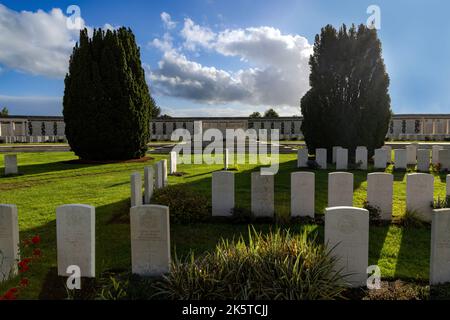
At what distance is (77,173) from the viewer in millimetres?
15242

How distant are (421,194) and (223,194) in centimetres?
439

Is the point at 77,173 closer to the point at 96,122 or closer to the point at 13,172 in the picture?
the point at 13,172

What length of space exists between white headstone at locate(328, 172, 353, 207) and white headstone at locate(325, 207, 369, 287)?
2.99m

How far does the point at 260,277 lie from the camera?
3863mm

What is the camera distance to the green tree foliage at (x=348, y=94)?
56.6 feet

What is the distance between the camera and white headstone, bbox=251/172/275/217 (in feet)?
24.8

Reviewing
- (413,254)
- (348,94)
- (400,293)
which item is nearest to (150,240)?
(400,293)

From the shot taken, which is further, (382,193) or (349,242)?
(382,193)

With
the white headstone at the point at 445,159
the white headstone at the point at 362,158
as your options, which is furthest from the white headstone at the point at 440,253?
the white headstone at the point at 445,159

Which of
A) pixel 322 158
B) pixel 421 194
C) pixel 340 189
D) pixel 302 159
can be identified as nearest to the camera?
pixel 421 194

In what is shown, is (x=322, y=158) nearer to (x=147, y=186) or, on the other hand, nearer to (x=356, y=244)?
(x=147, y=186)

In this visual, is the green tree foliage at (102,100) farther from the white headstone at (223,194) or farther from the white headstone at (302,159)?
the white headstone at (223,194)

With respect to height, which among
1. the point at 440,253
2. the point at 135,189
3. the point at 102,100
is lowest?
the point at 440,253

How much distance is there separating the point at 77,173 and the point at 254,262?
13.3m
